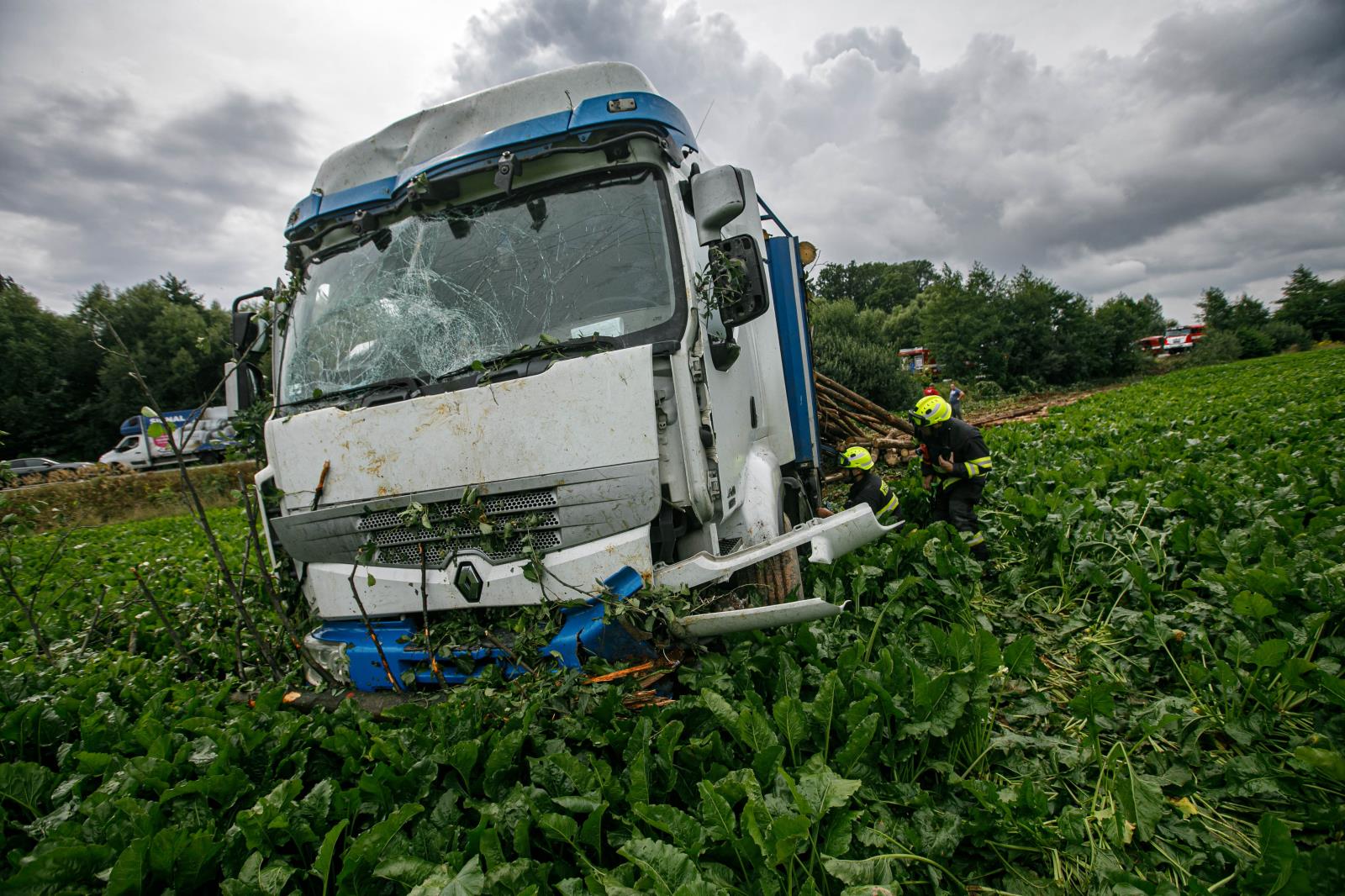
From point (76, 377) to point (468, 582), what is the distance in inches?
1785

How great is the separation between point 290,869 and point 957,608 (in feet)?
10.9

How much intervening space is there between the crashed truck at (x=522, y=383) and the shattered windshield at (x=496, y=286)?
0.01 m

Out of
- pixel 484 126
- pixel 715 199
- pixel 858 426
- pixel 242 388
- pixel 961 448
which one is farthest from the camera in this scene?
pixel 858 426

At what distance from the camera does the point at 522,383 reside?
2.81m

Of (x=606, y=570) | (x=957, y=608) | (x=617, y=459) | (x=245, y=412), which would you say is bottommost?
(x=957, y=608)

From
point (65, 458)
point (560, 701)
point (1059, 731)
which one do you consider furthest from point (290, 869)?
point (65, 458)

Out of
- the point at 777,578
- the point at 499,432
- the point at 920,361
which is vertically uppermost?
the point at 920,361

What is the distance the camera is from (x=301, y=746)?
2.53m

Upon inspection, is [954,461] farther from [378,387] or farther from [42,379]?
[42,379]

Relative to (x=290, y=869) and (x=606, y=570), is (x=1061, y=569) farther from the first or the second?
(x=290, y=869)

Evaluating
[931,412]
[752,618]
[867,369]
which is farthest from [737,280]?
[867,369]

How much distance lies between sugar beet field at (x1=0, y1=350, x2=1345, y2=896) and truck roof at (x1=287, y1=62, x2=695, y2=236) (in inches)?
103

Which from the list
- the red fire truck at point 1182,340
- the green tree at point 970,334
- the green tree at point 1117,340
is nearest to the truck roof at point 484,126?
the green tree at point 970,334

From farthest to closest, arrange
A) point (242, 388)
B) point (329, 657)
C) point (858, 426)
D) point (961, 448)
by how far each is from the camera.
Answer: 1. point (858, 426)
2. point (961, 448)
3. point (242, 388)
4. point (329, 657)
